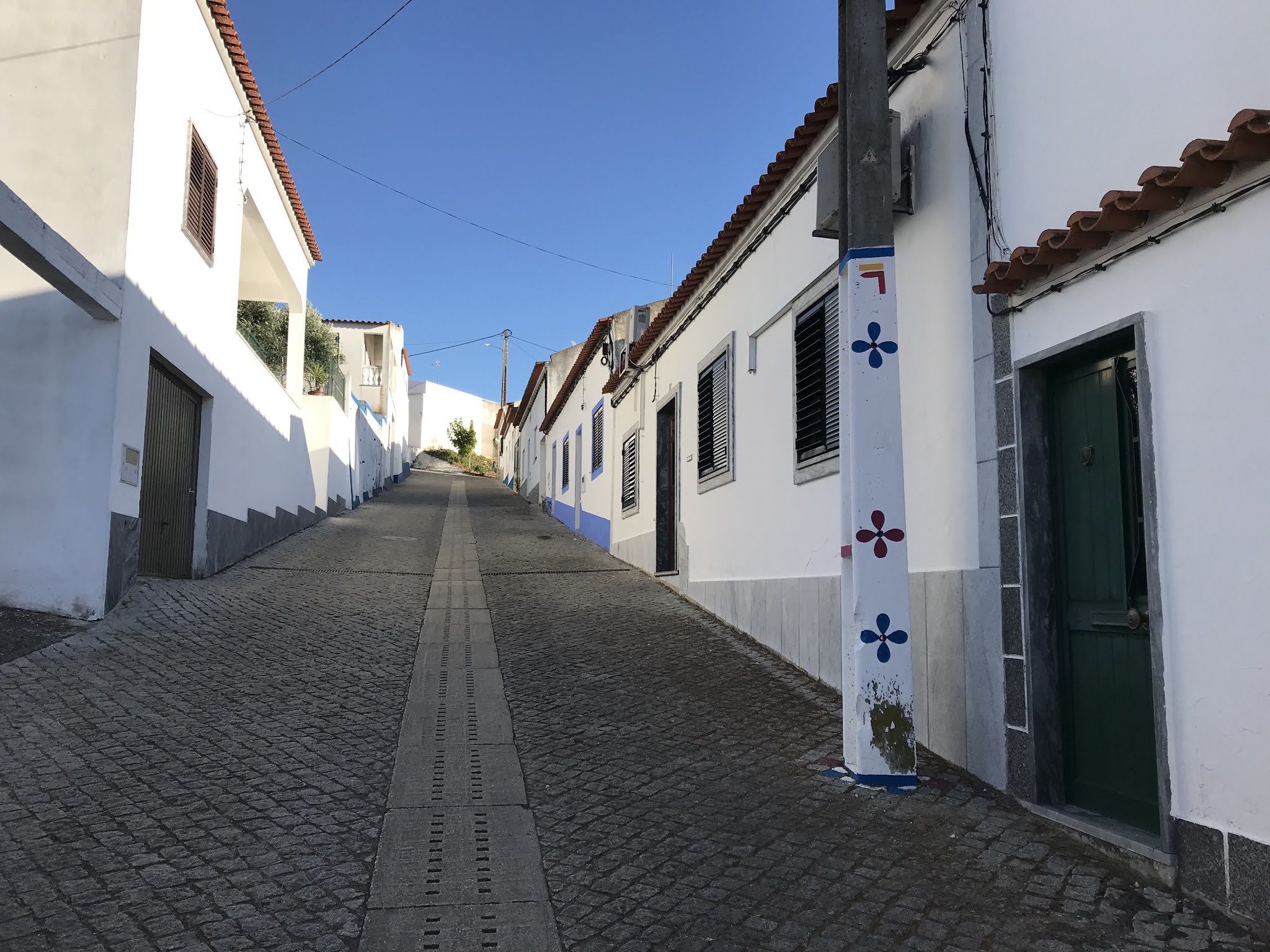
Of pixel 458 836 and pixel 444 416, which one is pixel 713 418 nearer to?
pixel 458 836

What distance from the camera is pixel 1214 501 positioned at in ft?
11.1

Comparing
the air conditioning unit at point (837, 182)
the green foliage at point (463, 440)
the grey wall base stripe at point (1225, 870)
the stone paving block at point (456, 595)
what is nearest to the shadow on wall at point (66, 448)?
the stone paving block at point (456, 595)

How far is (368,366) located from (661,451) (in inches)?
929

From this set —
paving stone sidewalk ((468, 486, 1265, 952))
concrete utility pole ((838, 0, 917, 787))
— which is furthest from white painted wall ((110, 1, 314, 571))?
concrete utility pole ((838, 0, 917, 787))

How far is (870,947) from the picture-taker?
3.18m

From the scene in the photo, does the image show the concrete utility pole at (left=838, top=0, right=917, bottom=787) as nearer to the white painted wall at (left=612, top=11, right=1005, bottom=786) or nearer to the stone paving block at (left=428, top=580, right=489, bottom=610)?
the white painted wall at (left=612, top=11, right=1005, bottom=786)

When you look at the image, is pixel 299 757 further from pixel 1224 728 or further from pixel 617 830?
pixel 1224 728

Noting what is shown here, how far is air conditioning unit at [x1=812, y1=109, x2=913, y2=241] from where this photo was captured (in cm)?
565

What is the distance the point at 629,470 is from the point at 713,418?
4.31 meters

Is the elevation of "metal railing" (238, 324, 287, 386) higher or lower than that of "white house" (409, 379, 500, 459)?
lower

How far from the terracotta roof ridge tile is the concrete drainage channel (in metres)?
3.26

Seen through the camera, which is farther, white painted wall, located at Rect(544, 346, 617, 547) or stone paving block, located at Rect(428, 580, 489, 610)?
white painted wall, located at Rect(544, 346, 617, 547)

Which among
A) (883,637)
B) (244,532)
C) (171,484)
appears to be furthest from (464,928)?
(244,532)

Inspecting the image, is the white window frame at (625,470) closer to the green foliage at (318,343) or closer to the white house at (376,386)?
the green foliage at (318,343)
